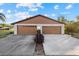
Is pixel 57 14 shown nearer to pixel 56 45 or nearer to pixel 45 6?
pixel 45 6

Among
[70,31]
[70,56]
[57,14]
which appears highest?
[57,14]

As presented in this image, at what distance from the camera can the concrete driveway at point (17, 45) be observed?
129 inches

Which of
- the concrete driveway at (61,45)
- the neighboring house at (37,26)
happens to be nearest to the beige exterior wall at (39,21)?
the neighboring house at (37,26)

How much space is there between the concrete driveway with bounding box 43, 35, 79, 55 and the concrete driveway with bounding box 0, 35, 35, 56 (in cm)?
21

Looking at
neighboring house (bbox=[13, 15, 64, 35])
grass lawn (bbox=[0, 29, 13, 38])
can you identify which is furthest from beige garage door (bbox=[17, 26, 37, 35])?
grass lawn (bbox=[0, 29, 13, 38])

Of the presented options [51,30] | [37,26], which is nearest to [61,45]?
[51,30]

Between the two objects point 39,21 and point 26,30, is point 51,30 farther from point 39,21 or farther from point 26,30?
point 26,30

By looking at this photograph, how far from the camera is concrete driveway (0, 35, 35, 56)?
329cm

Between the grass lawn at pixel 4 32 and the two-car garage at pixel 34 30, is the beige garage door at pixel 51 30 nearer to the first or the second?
the two-car garage at pixel 34 30

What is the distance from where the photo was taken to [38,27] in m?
3.36

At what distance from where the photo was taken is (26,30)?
11.1 feet

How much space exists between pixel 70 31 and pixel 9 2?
0.92 metres

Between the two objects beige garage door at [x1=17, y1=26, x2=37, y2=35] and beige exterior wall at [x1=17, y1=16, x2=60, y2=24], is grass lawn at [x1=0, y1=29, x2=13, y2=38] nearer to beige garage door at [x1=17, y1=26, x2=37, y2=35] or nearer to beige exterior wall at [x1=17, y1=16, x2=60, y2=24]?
beige garage door at [x1=17, y1=26, x2=37, y2=35]

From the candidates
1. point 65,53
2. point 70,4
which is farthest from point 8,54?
point 70,4
